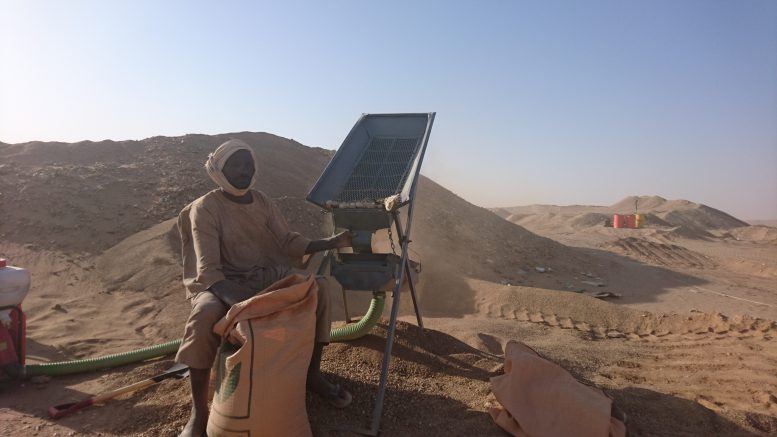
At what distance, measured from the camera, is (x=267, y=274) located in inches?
120

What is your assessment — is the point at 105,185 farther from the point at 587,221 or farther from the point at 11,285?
the point at 587,221

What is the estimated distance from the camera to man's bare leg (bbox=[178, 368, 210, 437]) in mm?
2611

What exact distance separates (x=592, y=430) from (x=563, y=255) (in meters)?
9.66

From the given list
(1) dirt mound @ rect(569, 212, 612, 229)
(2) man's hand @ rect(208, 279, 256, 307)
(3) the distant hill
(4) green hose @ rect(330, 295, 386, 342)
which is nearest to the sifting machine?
(4) green hose @ rect(330, 295, 386, 342)

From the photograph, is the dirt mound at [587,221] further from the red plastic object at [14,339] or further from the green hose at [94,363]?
the red plastic object at [14,339]

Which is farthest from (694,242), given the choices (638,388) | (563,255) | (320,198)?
(320,198)

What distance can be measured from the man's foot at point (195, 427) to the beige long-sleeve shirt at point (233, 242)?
2.18ft

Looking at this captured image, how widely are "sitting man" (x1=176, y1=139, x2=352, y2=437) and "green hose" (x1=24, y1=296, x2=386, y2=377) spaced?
2.64ft

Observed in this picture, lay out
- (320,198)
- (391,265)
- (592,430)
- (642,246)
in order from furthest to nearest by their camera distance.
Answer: (642,246), (320,198), (391,265), (592,430)

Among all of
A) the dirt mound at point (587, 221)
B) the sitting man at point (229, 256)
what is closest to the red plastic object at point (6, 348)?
the sitting man at point (229, 256)

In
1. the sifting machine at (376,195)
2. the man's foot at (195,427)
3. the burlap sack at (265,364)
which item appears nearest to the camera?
the burlap sack at (265,364)

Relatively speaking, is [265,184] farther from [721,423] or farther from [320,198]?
[721,423]

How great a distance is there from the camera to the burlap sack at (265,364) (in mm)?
2338

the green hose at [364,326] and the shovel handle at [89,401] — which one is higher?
the green hose at [364,326]
